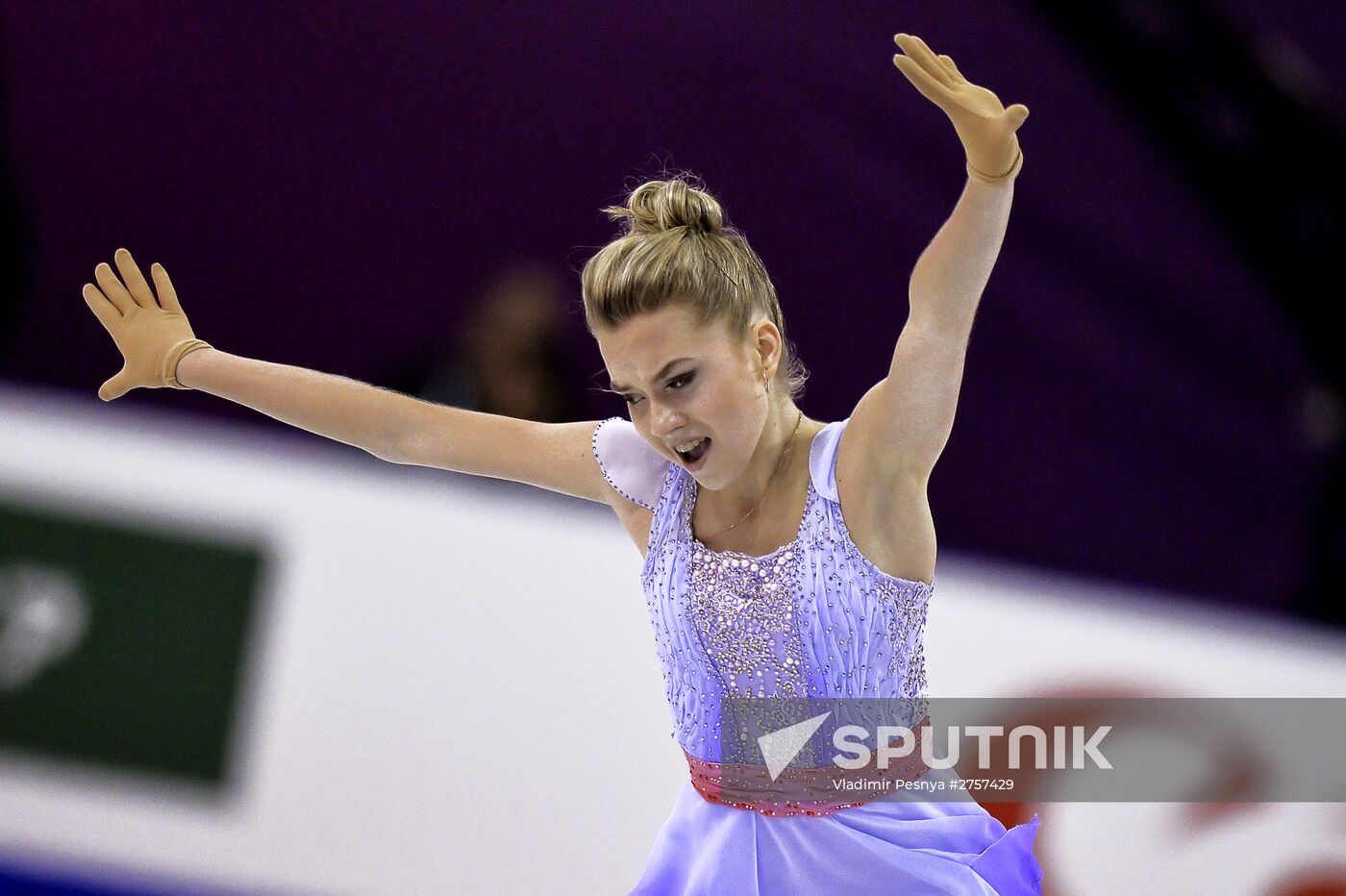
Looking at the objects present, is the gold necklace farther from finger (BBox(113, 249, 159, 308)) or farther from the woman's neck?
finger (BBox(113, 249, 159, 308))

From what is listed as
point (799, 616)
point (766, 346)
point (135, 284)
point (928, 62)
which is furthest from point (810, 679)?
point (135, 284)

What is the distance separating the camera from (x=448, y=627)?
3.20 metres

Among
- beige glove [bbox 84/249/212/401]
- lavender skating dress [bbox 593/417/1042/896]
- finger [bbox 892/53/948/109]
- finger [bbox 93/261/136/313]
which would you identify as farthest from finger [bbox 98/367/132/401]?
finger [bbox 892/53/948/109]

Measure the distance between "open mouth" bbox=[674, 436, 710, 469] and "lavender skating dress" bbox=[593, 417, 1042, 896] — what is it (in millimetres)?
123

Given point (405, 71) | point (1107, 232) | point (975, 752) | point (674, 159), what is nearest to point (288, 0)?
point (405, 71)

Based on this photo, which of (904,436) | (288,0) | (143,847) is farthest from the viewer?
(288,0)

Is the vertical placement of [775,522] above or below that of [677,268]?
below

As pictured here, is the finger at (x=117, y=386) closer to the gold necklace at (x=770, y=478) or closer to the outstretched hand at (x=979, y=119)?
the gold necklace at (x=770, y=478)

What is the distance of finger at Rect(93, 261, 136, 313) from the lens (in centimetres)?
218

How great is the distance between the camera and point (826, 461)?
6.12 ft

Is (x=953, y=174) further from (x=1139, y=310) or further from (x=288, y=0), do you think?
(x=288, y=0)

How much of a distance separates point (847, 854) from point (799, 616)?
0.31 meters

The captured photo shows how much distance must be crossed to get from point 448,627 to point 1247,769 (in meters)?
1.76

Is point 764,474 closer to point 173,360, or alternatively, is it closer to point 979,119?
point 979,119
